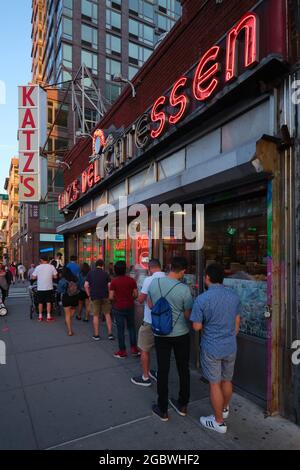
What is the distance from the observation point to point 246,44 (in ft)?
13.5

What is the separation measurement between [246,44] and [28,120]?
36.1 feet

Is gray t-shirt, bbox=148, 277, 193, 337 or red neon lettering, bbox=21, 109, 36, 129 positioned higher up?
red neon lettering, bbox=21, 109, 36, 129

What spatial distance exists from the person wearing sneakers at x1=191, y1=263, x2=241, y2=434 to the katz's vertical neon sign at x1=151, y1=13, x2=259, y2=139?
2.80 meters

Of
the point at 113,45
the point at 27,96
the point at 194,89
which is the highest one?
the point at 113,45

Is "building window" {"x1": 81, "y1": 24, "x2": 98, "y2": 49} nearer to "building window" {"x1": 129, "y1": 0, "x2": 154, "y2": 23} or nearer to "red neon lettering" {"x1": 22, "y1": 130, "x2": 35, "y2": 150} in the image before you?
"building window" {"x1": 129, "y1": 0, "x2": 154, "y2": 23}

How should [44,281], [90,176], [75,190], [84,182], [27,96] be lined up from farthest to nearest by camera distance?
1. [75,190]
2. [27,96]
3. [84,182]
4. [90,176]
5. [44,281]

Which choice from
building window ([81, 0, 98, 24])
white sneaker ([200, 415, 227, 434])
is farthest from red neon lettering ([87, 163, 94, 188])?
building window ([81, 0, 98, 24])

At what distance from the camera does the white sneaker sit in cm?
340

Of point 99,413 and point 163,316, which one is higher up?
point 163,316

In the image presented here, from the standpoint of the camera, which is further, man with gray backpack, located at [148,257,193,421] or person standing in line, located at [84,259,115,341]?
person standing in line, located at [84,259,115,341]

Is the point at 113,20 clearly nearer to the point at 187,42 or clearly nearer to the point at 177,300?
the point at 187,42

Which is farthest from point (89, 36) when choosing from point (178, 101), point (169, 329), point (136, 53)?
point (169, 329)

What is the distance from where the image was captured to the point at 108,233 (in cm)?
1064

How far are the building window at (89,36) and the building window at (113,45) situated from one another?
1466 mm
